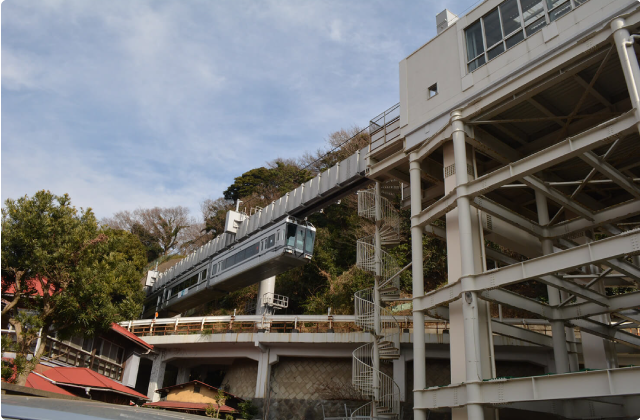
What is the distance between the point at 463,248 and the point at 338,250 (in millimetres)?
20879

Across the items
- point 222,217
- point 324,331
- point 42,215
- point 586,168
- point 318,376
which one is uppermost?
point 222,217

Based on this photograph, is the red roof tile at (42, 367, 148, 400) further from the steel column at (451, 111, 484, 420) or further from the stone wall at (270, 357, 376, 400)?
the steel column at (451, 111, 484, 420)

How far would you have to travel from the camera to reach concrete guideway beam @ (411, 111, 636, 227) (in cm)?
1238

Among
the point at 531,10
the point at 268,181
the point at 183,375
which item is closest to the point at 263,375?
the point at 183,375

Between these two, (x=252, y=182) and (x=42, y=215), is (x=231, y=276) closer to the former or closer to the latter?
(x=42, y=215)

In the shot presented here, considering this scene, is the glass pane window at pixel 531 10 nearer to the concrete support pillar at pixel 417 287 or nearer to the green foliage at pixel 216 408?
the concrete support pillar at pixel 417 287

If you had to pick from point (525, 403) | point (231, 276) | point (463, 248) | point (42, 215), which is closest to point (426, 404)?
point (525, 403)

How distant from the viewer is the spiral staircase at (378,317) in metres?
18.5

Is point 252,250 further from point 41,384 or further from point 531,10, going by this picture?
point 531,10

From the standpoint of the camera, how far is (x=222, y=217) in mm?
52750

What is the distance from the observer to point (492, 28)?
56.5ft

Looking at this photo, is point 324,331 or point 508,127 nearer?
point 508,127

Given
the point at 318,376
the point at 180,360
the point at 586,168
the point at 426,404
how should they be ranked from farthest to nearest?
the point at 180,360
the point at 318,376
the point at 586,168
the point at 426,404

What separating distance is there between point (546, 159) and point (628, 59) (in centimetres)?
305
